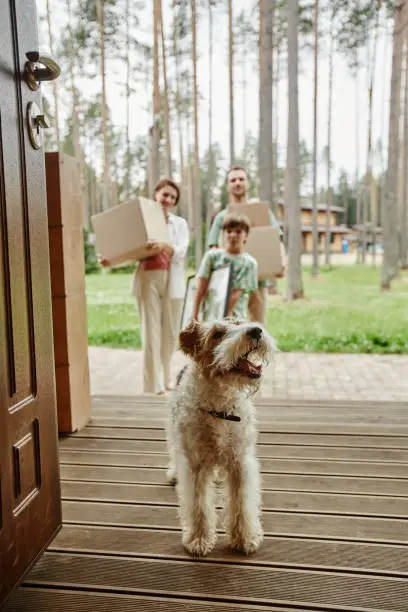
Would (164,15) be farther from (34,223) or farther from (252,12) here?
(34,223)

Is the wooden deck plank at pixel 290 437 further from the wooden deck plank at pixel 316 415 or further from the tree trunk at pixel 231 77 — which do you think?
the tree trunk at pixel 231 77

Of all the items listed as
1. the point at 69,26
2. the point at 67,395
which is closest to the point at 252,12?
the point at 69,26

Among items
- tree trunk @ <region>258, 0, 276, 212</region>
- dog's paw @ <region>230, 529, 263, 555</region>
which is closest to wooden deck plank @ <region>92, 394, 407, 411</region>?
dog's paw @ <region>230, 529, 263, 555</region>

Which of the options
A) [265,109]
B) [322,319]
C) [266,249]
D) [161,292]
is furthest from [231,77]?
[161,292]

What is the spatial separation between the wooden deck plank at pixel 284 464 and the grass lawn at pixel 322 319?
4.93 m

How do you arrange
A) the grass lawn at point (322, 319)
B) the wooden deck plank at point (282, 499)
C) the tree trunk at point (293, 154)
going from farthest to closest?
the tree trunk at point (293, 154)
the grass lawn at point (322, 319)
the wooden deck plank at point (282, 499)

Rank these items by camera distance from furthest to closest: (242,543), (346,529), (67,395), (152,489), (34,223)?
(67,395) < (152,489) < (346,529) < (242,543) < (34,223)

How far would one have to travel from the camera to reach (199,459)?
6.33ft

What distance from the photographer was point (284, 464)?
2.59m

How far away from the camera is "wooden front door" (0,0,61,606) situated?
4.77 ft

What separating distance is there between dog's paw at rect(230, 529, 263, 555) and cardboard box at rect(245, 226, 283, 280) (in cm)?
276

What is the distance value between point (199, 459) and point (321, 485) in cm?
78

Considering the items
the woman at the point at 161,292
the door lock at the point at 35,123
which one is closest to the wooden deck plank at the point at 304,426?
the woman at the point at 161,292

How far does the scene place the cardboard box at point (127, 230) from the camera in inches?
151
